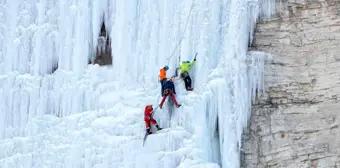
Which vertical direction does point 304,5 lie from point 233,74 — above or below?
above

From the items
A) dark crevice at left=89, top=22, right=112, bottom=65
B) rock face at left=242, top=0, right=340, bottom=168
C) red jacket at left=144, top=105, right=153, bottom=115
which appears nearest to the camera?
rock face at left=242, top=0, right=340, bottom=168

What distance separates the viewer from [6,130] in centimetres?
1534

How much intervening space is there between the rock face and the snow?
0.29m

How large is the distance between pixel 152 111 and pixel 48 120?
2.16 metres

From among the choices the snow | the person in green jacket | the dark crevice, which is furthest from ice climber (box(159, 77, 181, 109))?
the dark crevice

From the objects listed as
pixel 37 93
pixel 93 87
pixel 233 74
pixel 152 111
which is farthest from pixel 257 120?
pixel 37 93

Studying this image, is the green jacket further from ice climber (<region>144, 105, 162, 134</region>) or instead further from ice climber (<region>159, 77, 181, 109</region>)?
ice climber (<region>144, 105, 162, 134</region>)

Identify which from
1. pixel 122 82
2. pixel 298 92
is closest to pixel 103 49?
pixel 122 82

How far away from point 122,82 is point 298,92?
123 inches

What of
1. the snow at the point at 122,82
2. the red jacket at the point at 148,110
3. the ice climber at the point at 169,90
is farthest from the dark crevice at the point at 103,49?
the ice climber at the point at 169,90

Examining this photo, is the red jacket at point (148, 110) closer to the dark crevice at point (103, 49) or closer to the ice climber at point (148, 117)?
the ice climber at point (148, 117)

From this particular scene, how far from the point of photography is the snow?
544 inches

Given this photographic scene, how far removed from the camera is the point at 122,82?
1479 centimetres

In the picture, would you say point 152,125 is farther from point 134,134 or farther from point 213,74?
point 213,74
